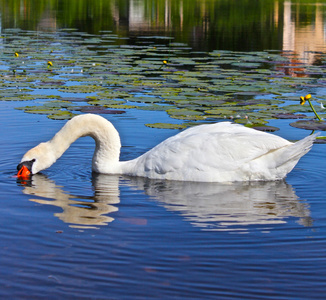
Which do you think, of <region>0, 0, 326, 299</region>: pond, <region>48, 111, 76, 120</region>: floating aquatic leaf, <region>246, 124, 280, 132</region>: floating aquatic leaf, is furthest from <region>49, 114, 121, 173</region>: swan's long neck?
<region>246, 124, 280, 132</region>: floating aquatic leaf

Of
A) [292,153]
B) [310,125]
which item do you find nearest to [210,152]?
[292,153]

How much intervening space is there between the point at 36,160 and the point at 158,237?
2801 mm

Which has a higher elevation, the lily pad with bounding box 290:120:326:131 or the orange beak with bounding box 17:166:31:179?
the lily pad with bounding box 290:120:326:131

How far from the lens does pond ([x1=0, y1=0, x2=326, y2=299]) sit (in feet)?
15.2

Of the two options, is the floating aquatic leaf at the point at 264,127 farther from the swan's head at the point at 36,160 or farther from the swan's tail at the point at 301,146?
Answer: the swan's head at the point at 36,160

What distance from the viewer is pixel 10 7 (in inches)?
1720

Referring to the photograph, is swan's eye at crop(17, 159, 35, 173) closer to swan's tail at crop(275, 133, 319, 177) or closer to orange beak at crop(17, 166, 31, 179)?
orange beak at crop(17, 166, 31, 179)

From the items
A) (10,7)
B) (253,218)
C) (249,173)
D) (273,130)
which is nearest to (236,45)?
(273,130)

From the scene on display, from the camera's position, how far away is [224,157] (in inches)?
293

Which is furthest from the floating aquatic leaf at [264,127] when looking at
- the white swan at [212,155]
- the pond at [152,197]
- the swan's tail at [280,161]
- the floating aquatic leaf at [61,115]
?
the floating aquatic leaf at [61,115]

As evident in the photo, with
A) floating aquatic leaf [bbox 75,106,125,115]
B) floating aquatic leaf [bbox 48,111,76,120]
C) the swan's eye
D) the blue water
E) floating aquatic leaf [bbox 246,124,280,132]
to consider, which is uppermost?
floating aquatic leaf [bbox 75,106,125,115]

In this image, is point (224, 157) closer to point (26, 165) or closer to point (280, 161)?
point (280, 161)

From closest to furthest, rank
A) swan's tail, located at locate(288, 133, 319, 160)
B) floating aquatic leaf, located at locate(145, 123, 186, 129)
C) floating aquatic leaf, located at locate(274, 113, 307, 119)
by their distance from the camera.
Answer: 1. swan's tail, located at locate(288, 133, 319, 160)
2. floating aquatic leaf, located at locate(145, 123, 186, 129)
3. floating aquatic leaf, located at locate(274, 113, 307, 119)

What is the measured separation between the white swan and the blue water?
0.53ft
